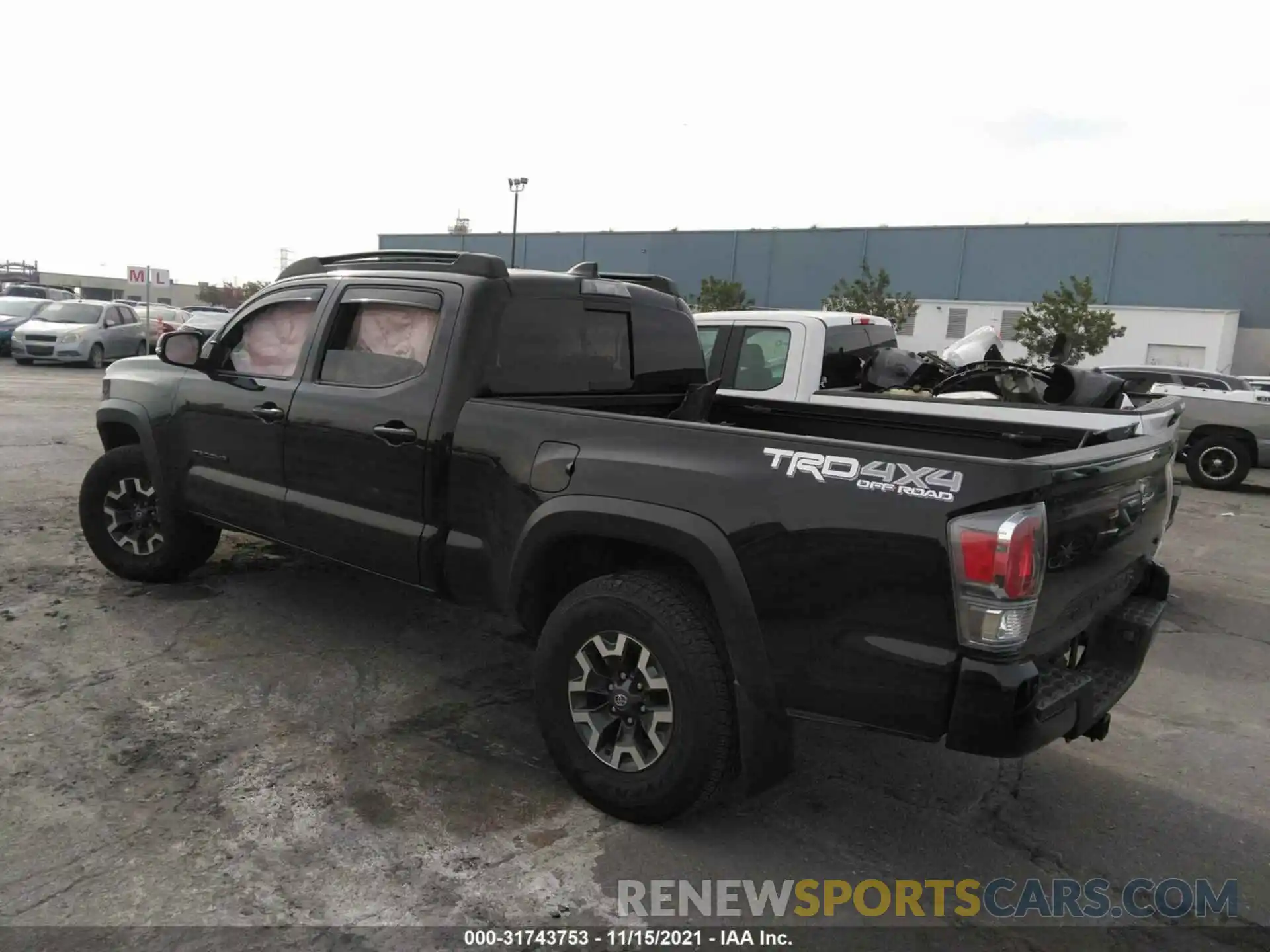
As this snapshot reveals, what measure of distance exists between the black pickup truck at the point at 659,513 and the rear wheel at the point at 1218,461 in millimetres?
10007

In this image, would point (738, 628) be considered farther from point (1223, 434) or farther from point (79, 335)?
point (79, 335)

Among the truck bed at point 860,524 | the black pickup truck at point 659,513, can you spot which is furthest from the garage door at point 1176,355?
the truck bed at point 860,524

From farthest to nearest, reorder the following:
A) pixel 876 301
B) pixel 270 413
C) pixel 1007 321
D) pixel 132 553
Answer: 1. pixel 1007 321
2. pixel 876 301
3. pixel 132 553
4. pixel 270 413

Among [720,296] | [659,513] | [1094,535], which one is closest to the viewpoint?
[1094,535]

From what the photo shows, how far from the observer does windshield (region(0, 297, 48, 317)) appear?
2389cm

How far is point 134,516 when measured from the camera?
530 centimetres

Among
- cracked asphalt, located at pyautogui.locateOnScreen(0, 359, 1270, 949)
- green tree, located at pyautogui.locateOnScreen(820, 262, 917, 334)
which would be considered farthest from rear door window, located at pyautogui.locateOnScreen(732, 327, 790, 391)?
green tree, located at pyautogui.locateOnScreen(820, 262, 917, 334)

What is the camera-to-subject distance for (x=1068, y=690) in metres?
2.66

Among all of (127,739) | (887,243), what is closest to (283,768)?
(127,739)

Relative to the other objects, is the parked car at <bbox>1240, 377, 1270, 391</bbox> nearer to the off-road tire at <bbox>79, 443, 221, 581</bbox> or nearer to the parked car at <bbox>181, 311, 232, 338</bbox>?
the off-road tire at <bbox>79, 443, 221, 581</bbox>

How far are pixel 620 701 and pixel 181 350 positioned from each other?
3.27m

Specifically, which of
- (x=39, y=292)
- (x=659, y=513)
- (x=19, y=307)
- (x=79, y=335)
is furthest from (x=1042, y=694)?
(x=39, y=292)

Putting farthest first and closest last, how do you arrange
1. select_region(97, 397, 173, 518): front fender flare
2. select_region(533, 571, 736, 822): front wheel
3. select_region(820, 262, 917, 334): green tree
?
select_region(820, 262, 917, 334): green tree < select_region(97, 397, 173, 518): front fender flare < select_region(533, 571, 736, 822): front wheel

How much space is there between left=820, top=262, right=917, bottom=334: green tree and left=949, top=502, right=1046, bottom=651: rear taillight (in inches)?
1516
